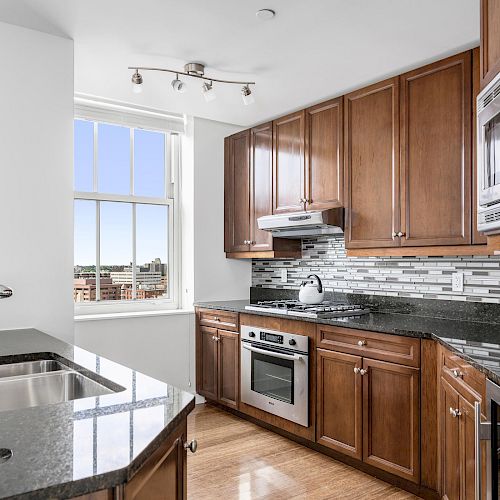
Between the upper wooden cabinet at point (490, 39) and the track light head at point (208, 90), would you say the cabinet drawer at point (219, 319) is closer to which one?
the track light head at point (208, 90)

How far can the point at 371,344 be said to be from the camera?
2830mm

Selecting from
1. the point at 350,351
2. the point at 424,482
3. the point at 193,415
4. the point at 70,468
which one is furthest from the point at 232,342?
the point at 70,468

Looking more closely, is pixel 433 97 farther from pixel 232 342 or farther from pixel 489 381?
pixel 232 342

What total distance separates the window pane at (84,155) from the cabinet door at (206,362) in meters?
1.51

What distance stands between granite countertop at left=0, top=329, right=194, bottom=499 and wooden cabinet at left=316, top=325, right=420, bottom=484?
1612 millimetres

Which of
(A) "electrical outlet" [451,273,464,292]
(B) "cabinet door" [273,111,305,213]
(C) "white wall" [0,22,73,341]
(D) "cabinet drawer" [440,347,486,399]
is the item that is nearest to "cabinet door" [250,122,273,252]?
(B) "cabinet door" [273,111,305,213]

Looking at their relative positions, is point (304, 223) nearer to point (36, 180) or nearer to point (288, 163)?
point (288, 163)

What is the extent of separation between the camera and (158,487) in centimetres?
116

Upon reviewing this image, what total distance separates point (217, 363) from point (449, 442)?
6.97 ft

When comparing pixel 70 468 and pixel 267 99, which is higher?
pixel 267 99

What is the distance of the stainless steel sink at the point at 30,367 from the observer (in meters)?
1.91

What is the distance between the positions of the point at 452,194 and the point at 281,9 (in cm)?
134

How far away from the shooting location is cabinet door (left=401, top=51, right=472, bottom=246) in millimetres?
2738

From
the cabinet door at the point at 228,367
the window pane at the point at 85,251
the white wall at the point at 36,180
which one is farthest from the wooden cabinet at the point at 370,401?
the window pane at the point at 85,251
